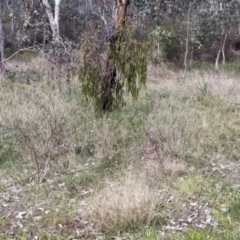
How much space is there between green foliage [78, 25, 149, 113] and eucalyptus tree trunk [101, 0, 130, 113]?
44 mm

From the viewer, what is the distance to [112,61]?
7.09 m

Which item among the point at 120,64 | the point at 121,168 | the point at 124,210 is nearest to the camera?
the point at 124,210

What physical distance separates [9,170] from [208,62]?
1476 centimetres

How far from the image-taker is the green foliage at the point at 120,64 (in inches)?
272

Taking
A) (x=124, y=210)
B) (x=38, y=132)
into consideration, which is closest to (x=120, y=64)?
(x=38, y=132)

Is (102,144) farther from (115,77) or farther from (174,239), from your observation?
(174,239)

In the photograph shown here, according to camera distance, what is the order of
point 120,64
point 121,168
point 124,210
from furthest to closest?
point 120,64 → point 121,168 → point 124,210

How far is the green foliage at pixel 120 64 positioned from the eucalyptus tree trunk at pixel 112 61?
4cm

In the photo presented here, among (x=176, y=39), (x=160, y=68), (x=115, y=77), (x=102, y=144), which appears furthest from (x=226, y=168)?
(x=176, y=39)

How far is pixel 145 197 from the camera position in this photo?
13.5 ft

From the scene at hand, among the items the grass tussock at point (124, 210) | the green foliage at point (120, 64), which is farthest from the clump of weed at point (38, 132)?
the grass tussock at point (124, 210)

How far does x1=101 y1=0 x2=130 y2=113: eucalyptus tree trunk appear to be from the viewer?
705 centimetres

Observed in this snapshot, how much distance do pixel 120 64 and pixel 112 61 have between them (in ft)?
0.57

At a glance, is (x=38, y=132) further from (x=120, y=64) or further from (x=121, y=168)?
(x=120, y=64)
